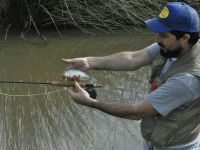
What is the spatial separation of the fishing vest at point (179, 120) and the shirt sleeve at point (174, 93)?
0.04 m

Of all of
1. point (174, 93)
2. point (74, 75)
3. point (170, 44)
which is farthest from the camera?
point (74, 75)

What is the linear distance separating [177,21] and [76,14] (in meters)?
6.52

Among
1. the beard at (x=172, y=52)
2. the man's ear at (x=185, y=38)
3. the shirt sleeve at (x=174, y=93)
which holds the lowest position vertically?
the shirt sleeve at (x=174, y=93)

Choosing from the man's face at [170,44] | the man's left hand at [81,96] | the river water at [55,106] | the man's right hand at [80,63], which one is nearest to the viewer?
the man's face at [170,44]

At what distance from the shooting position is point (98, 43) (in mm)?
8555

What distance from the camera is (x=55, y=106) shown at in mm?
5535

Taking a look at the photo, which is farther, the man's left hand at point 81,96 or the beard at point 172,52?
the man's left hand at point 81,96

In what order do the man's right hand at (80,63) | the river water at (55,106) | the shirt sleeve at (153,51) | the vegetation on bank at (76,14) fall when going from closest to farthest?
the shirt sleeve at (153,51) < the man's right hand at (80,63) < the river water at (55,106) < the vegetation on bank at (76,14)

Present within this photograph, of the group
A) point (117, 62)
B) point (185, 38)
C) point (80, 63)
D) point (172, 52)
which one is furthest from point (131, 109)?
point (80, 63)

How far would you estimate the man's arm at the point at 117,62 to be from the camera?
3.32 meters

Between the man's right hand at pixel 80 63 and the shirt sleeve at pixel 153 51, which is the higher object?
the shirt sleeve at pixel 153 51

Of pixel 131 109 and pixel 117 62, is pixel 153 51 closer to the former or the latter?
pixel 117 62

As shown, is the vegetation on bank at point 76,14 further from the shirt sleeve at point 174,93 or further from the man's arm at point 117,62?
the shirt sleeve at point 174,93

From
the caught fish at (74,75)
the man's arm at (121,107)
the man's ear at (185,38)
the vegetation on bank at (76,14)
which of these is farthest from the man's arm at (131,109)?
the vegetation on bank at (76,14)
